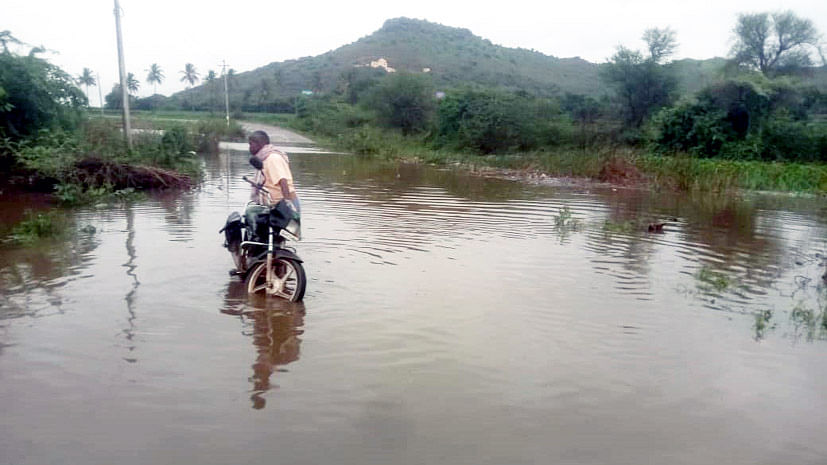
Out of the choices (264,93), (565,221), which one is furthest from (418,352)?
(264,93)

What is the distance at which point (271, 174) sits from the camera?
7621 mm

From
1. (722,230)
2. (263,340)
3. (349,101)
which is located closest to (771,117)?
(722,230)

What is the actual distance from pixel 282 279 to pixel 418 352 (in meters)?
2.20

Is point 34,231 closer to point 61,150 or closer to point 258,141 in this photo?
point 258,141

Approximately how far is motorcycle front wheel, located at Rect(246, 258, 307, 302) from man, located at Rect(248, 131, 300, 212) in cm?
66

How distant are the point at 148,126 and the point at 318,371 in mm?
25421

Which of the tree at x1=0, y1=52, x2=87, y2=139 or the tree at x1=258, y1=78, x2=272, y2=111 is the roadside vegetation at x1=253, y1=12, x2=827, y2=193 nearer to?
the tree at x1=0, y1=52, x2=87, y2=139

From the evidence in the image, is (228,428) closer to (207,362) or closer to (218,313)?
(207,362)

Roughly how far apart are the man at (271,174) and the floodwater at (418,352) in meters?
1.11

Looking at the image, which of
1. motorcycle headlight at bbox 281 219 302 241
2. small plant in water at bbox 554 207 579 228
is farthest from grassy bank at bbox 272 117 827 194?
motorcycle headlight at bbox 281 219 302 241

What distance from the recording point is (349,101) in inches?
3302

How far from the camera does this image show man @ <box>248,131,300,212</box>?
7598mm

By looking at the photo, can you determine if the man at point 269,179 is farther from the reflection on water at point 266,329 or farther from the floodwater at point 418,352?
the floodwater at point 418,352

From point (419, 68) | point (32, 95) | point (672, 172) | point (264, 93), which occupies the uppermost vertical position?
point (419, 68)
